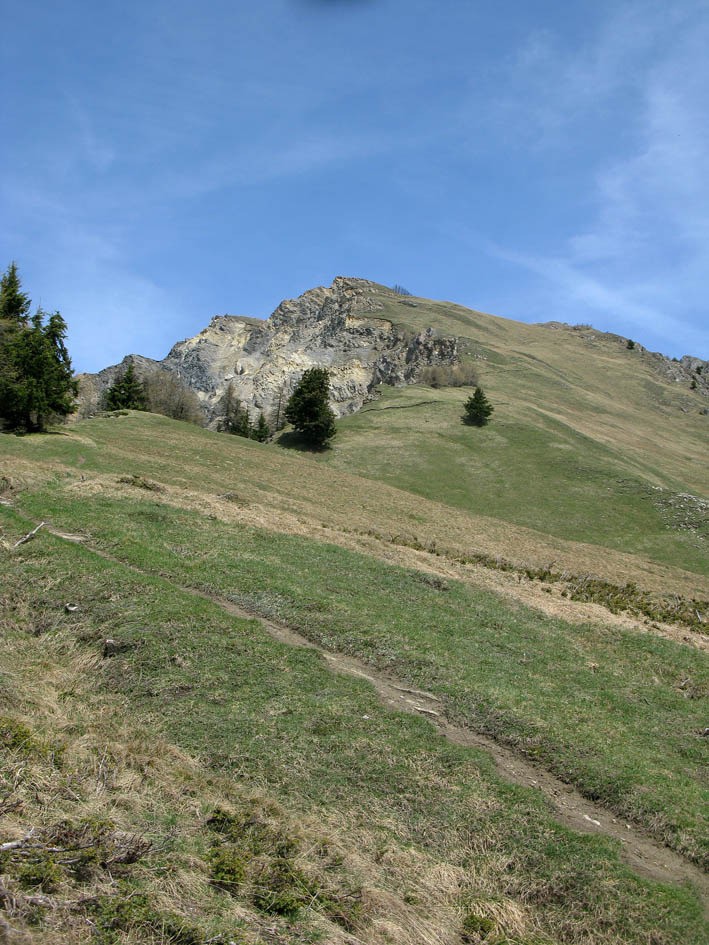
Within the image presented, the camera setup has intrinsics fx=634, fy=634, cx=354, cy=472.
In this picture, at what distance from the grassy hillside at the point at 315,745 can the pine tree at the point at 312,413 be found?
38912mm

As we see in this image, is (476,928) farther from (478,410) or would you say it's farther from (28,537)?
(478,410)

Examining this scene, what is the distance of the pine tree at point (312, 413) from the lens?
64.1 metres

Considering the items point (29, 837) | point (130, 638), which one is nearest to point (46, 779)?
point (29, 837)

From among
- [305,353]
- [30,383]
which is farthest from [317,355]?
[30,383]

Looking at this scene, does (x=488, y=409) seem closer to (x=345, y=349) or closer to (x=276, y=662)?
(x=345, y=349)

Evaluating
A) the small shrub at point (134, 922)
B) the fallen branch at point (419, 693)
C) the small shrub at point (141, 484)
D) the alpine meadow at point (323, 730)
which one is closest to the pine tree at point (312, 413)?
the alpine meadow at point (323, 730)

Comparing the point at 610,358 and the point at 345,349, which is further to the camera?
the point at 610,358

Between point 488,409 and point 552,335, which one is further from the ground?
point 552,335

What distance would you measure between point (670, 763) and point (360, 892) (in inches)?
314

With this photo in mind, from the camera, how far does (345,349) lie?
109 meters

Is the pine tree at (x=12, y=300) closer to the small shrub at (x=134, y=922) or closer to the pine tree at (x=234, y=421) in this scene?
the pine tree at (x=234, y=421)

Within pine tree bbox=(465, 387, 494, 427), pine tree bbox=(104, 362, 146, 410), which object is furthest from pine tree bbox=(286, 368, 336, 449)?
pine tree bbox=(104, 362, 146, 410)

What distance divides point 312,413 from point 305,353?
173ft

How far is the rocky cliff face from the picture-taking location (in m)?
94.7
